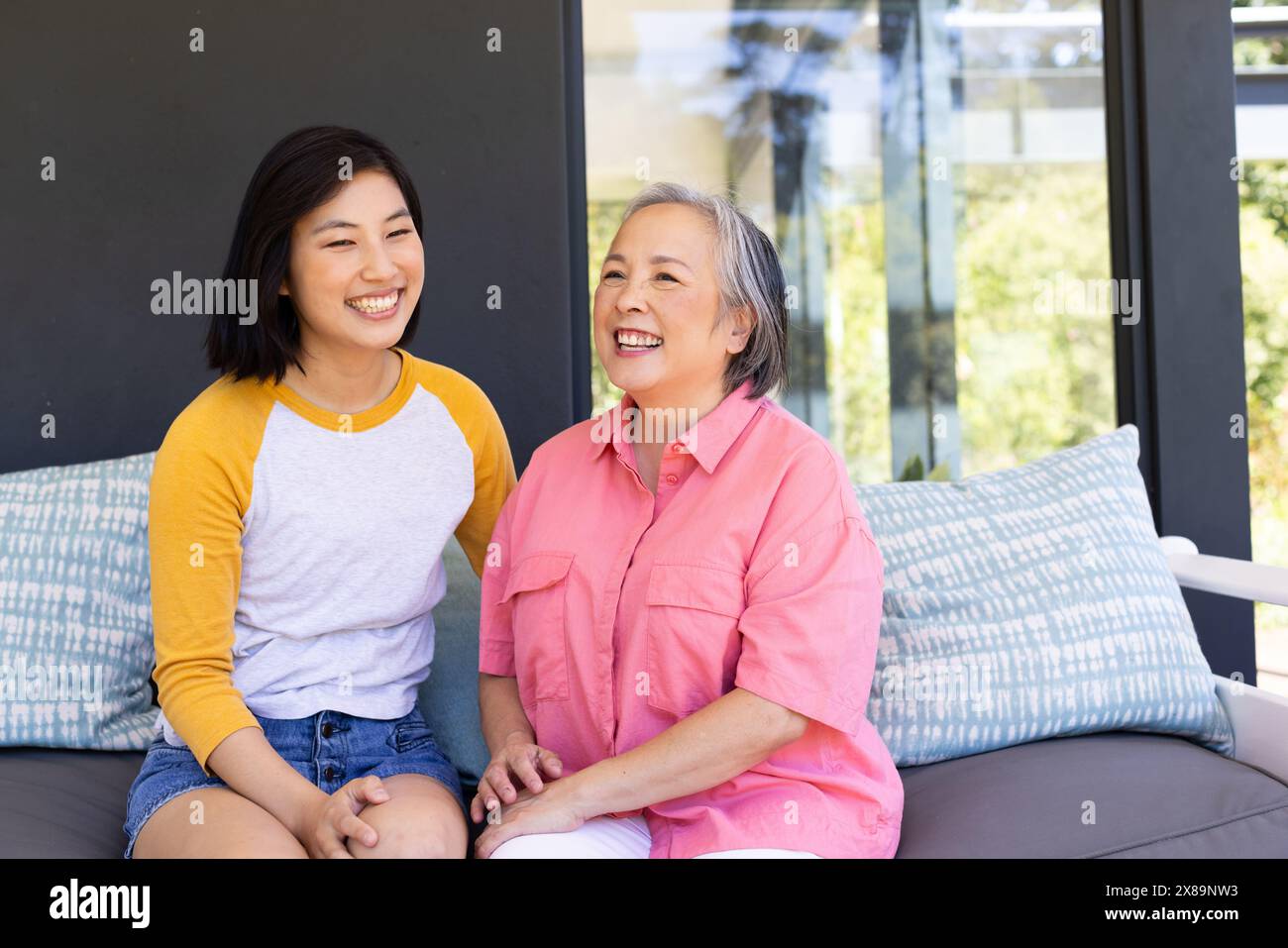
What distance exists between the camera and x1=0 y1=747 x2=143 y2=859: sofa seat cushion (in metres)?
1.61

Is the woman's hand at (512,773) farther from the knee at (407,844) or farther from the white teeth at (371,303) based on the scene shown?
the white teeth at (371,303)

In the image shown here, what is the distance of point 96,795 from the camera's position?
1.83m

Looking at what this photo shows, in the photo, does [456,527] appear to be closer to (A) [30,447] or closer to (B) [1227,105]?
(A) [30,447]

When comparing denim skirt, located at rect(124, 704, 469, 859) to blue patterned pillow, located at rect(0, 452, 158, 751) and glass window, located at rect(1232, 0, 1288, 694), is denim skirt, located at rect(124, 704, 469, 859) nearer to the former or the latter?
blue patterned pillow, located at rect(0, 452, 158, 751)

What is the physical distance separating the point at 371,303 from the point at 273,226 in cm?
17

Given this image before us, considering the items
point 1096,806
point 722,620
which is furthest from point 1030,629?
point 722,620

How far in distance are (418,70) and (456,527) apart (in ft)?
3.80

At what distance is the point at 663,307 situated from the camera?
1.68 m

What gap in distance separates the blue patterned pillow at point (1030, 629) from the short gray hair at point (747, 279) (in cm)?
46

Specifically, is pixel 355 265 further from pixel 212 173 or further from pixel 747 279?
pixel 212 173

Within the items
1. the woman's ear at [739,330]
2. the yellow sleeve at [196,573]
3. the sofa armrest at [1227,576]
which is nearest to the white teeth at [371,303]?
the yellow sleeve at [196,573]

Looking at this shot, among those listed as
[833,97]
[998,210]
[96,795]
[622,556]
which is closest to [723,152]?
[833,97]

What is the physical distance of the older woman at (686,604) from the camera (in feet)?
4.91

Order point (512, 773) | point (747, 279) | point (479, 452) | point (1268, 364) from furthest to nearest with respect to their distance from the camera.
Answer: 1. point (1268, 364)
2. point (479, 452)
3. point (747, 279)
4. point (512, 773)
